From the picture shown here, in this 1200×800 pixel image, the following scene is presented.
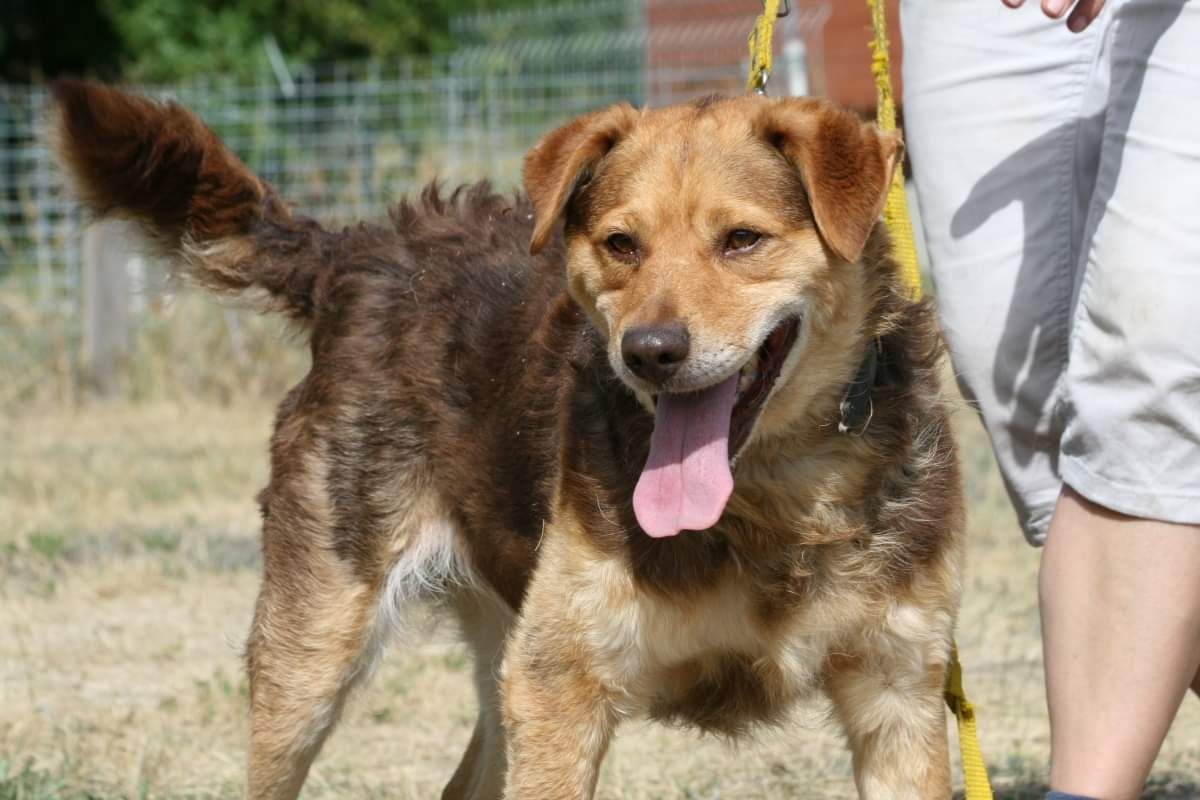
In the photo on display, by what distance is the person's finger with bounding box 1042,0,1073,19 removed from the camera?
3.47 meters

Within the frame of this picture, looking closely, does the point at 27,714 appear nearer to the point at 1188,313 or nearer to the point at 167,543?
the point at 167,543

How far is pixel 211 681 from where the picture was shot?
20.5 ft

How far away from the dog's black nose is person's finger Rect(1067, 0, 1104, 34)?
1.03m

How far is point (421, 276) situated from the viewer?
4723 millimetres

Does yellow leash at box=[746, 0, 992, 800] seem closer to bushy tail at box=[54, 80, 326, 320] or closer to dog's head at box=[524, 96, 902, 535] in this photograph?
dog's head at box=[524, 96, 902, 535]

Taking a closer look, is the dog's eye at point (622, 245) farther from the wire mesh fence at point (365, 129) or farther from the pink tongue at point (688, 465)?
the wire mesh fence at point (365, 129)

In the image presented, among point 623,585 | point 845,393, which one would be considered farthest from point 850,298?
point 623,585

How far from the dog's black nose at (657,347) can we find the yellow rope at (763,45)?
94 cm

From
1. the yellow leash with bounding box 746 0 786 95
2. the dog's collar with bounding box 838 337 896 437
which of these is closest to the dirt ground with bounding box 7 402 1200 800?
the dog's collar with bounding box 838 337 896 437

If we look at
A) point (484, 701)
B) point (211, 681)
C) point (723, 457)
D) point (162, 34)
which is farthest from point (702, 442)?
point (162, 34)

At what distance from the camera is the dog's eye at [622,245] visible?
3.62m

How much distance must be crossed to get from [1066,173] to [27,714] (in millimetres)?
3788

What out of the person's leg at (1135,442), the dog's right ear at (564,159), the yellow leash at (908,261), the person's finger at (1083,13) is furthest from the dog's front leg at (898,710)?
the person's finger at (1083,13)

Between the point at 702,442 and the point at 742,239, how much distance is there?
0.43m
